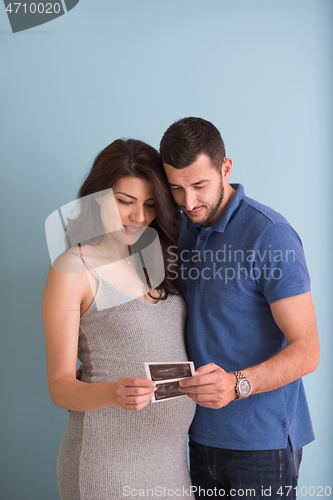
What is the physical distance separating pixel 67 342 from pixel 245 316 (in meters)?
0.71

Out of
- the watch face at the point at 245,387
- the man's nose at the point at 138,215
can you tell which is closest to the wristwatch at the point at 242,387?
the watch face at the point at 245,387

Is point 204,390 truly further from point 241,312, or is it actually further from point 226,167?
point 226,167

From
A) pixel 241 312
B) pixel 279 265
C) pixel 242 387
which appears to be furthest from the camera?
pixel 241 312

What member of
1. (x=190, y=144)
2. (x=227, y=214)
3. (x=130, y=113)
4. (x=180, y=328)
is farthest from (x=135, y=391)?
(x=130, y=113)

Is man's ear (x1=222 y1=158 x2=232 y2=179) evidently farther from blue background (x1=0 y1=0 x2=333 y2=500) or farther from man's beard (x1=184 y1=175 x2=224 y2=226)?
blue background (x1=0 y1=0 x2=333 y2=500)

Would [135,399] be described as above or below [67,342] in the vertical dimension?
below

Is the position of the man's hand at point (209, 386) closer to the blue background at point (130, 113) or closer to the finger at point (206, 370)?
the finger at point (206, 370)

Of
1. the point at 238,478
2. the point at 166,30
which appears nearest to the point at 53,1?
the point at 166,30

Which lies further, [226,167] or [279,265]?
[226,167]

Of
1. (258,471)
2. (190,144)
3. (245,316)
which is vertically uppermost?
(190,144)

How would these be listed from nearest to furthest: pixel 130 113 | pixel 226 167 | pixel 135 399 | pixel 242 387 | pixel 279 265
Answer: pixel 135 399 → pixel 242 387 → pixel 279 265 → pixel 226 167 → pixel 130 113

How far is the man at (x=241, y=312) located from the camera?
1.48 m

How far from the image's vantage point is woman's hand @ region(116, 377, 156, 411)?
3.82 ft

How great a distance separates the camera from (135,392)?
1163 millimetres
